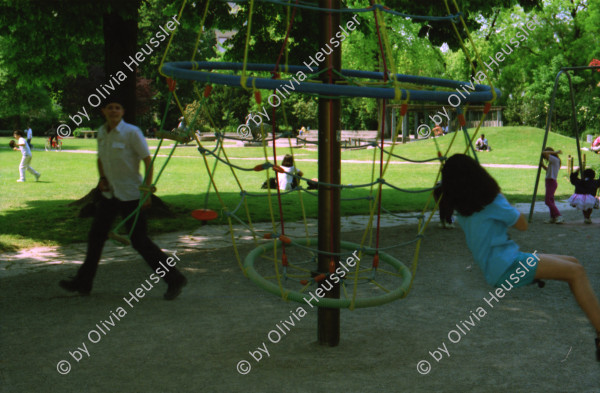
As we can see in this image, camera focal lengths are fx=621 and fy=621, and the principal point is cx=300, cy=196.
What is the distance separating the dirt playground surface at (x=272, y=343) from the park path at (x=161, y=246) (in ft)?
2.11

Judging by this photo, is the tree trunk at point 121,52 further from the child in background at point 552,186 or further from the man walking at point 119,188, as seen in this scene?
the child in background at point 552,186

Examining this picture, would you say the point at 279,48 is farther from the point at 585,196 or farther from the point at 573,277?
the point at 573,277

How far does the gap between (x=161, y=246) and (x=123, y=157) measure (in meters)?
3.38

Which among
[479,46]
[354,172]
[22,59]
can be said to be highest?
[479,46]

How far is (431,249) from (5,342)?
5818 millimetres

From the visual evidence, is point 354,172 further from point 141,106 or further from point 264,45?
point 141,106

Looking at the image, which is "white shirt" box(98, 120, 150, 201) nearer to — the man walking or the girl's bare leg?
the man walking

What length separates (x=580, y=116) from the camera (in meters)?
40.8

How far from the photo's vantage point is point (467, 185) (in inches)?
161

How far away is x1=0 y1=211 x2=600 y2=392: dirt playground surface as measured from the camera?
4.07 meters

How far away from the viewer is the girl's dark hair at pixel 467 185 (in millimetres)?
4090

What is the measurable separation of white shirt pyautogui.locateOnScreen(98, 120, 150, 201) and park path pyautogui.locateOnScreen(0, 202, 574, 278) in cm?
213

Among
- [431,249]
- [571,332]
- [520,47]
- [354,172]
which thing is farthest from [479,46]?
[571,332]

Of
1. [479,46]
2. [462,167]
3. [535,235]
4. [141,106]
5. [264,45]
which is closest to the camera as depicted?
[462,167]
